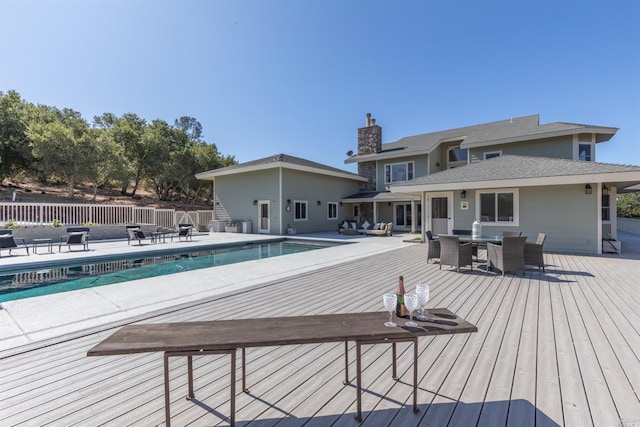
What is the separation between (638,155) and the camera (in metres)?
22.9

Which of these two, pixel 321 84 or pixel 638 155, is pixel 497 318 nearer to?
pixel 321 84

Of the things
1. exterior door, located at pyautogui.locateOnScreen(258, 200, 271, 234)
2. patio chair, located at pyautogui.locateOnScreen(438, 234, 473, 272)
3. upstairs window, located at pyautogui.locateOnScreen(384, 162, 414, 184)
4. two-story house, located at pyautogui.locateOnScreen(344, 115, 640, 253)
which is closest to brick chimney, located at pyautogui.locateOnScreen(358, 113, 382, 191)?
upstairs window, located at pyautogui.locateOnScreen(384, 162, 414, 184)

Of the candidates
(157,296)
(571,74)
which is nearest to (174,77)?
(157,296)

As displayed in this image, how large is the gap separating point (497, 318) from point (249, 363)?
3.13 m

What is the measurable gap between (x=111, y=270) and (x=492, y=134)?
17.1 metres

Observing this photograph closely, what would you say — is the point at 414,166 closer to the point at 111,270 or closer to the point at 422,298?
the point at 111,270

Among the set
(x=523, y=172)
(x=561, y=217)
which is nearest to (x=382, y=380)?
(x=523, y=172)

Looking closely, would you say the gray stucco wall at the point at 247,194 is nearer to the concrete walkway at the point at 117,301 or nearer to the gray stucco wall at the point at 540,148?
the concrete walkway at the point at 117,301

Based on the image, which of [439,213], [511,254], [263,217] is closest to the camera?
[511,254]

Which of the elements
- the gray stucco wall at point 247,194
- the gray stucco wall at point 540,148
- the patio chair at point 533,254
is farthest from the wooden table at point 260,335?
the gray stucco wall at point 540,148

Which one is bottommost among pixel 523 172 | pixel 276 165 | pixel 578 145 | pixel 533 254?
pixel 533 254

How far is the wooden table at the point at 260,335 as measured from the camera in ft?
5.47

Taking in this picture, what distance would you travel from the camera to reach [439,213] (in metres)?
12.6

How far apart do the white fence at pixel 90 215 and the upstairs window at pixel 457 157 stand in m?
16.7
